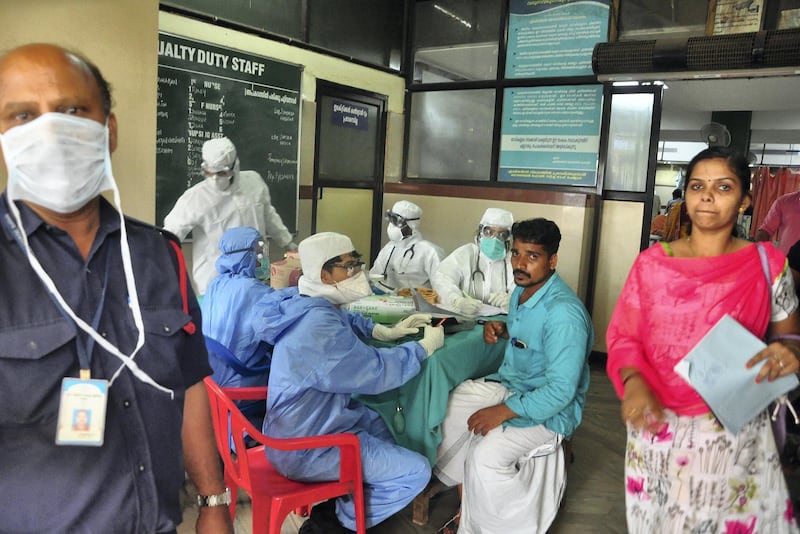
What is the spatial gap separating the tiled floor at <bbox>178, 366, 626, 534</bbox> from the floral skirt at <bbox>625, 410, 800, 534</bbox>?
122cm

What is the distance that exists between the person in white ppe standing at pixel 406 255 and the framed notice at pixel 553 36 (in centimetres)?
187

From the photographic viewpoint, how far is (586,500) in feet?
9.86

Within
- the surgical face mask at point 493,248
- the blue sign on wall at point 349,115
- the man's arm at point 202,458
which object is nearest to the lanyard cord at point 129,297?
the man's arm at point 202,458

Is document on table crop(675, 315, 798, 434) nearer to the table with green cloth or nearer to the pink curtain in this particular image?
the table with green cloth

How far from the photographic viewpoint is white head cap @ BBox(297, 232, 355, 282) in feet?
7.88

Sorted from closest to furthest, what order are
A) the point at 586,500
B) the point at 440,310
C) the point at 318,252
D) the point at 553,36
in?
the point at 318,252 → the point at 440,310 → the point at 586,500 → the point at 553,36

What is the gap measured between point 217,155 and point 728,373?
10.6 ft

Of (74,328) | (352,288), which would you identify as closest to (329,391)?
(352,288)

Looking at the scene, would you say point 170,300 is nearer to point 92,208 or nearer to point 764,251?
point 92,208

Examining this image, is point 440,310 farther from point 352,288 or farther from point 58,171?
point 58,171

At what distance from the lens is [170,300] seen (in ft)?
3.62

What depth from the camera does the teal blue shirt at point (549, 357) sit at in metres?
2.20

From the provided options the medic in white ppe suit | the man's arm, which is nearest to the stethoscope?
the medic in white ppe suit

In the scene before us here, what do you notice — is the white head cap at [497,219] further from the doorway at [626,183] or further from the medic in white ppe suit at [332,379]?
the doorway at [626,183]
